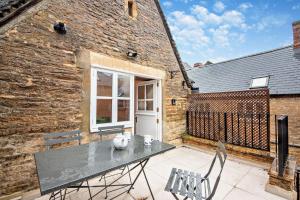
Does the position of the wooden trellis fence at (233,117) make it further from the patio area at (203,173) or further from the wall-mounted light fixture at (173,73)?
the wall-mounted light fixture at (173,73)

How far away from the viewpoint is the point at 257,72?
32.9 ft

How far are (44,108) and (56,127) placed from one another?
0.41m

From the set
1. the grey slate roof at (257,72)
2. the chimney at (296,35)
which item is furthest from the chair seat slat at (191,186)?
the chimney at (296,35)

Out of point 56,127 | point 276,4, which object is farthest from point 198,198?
point 276,4

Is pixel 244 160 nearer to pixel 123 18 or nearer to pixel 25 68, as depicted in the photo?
pixel 123 18

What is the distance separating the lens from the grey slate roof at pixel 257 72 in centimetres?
830

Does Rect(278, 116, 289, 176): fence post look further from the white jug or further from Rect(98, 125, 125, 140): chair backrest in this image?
Rect(98, 125, 125, 140): chair backrest

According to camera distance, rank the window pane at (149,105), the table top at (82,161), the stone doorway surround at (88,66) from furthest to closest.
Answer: the window pane at (149,105) → the stone doorway surround at (88,66) → the table top at (82,161)

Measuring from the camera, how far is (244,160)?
3.75m

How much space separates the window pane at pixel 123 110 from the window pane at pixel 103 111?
28 centimetres

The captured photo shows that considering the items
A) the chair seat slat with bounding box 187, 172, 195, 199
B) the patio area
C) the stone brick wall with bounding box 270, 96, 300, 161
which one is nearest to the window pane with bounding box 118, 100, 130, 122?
the patio area

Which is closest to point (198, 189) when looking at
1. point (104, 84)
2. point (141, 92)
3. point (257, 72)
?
point (104, 84)

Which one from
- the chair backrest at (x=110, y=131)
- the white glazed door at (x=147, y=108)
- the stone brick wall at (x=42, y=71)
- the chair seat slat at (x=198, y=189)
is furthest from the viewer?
the white glazed door at (x=147, y=108)

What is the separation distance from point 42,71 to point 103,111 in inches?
55.8
